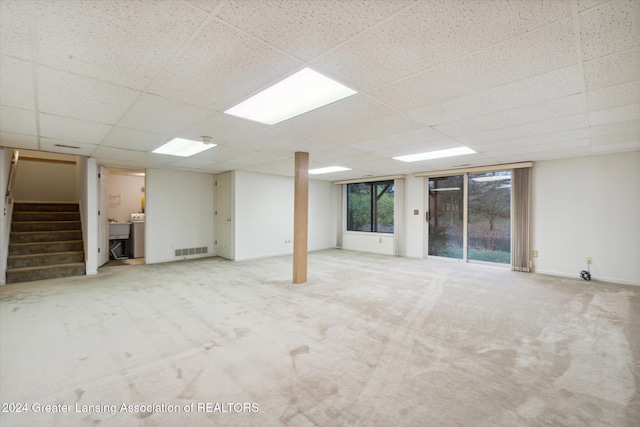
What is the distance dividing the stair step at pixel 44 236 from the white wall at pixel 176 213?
1.49 meters

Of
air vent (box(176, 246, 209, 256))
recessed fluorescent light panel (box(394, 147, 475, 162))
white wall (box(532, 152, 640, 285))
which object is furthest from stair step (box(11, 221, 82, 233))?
white wall (box(532, 152, 640, 285))

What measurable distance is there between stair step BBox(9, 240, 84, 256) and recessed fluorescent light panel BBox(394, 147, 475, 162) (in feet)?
23.3

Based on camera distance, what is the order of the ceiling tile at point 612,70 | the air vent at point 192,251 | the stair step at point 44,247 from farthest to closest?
the air vent at point 192,251 → the stair step at point 44,247 → the ceiling tile at point 612,70

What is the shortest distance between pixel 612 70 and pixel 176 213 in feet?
25.5

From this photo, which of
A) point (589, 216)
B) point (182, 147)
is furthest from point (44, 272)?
point (589, 216)

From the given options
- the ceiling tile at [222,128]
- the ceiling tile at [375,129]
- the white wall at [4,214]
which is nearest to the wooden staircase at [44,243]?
the white wall at [4,214]

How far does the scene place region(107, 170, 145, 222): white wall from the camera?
8.16 metres

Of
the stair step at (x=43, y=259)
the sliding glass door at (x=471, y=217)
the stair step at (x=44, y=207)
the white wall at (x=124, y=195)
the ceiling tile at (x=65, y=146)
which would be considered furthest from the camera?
the white wall at (x=124, y=195)

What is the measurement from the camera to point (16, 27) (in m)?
1.54

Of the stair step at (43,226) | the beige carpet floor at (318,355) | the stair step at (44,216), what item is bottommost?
the beige carpet floor at (318,355)

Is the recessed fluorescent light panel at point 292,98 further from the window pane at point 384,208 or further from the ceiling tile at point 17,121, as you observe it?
the window pane at point 384,208

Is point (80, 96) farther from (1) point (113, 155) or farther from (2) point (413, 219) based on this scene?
(2) point (413, 219)

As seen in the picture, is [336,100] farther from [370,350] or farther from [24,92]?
[24,92]

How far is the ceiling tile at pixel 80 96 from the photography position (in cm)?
217
